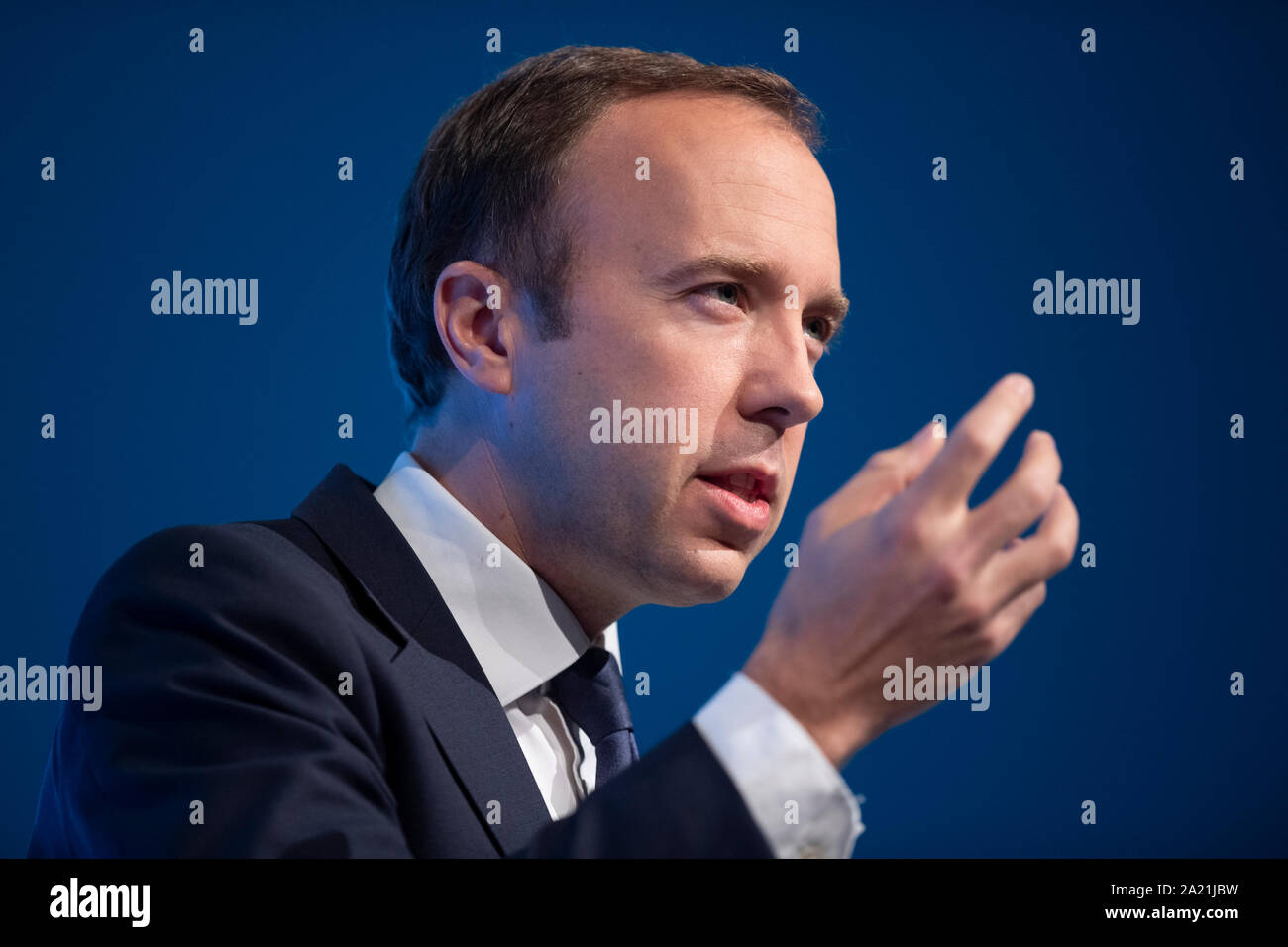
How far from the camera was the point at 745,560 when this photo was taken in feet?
5.47

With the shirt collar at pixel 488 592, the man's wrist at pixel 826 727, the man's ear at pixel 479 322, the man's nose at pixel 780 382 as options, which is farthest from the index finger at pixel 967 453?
the man's ear at pixel 479 322

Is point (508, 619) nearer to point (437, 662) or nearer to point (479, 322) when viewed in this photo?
point (437, 662)

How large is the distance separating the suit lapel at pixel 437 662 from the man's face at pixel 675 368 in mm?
228

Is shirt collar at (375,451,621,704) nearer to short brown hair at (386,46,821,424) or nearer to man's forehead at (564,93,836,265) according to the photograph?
short brown hair at (386,46,821,424)

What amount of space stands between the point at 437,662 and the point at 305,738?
310mm

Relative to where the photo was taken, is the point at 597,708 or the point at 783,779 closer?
the point at 783,779

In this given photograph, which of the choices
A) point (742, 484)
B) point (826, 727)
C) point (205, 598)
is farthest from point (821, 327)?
point (205, 598)

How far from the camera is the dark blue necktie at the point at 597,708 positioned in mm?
1740

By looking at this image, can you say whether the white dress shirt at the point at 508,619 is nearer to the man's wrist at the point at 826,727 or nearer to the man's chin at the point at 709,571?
the man's chin at the point at 709,571

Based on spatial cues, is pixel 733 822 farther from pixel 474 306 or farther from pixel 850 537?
pixel 474 306

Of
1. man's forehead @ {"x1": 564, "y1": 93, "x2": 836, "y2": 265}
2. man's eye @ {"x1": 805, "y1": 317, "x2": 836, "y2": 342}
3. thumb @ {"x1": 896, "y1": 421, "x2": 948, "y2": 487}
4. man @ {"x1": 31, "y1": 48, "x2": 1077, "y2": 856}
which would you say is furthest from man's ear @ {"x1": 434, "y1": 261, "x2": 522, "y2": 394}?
thumb @ {"x1": 896, "y1": 421, "x2": 948, "y2": 487}

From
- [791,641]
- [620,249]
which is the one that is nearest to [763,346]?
[620,249]

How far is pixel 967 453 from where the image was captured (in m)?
0.99

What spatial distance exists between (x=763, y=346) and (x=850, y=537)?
63 centimetres
